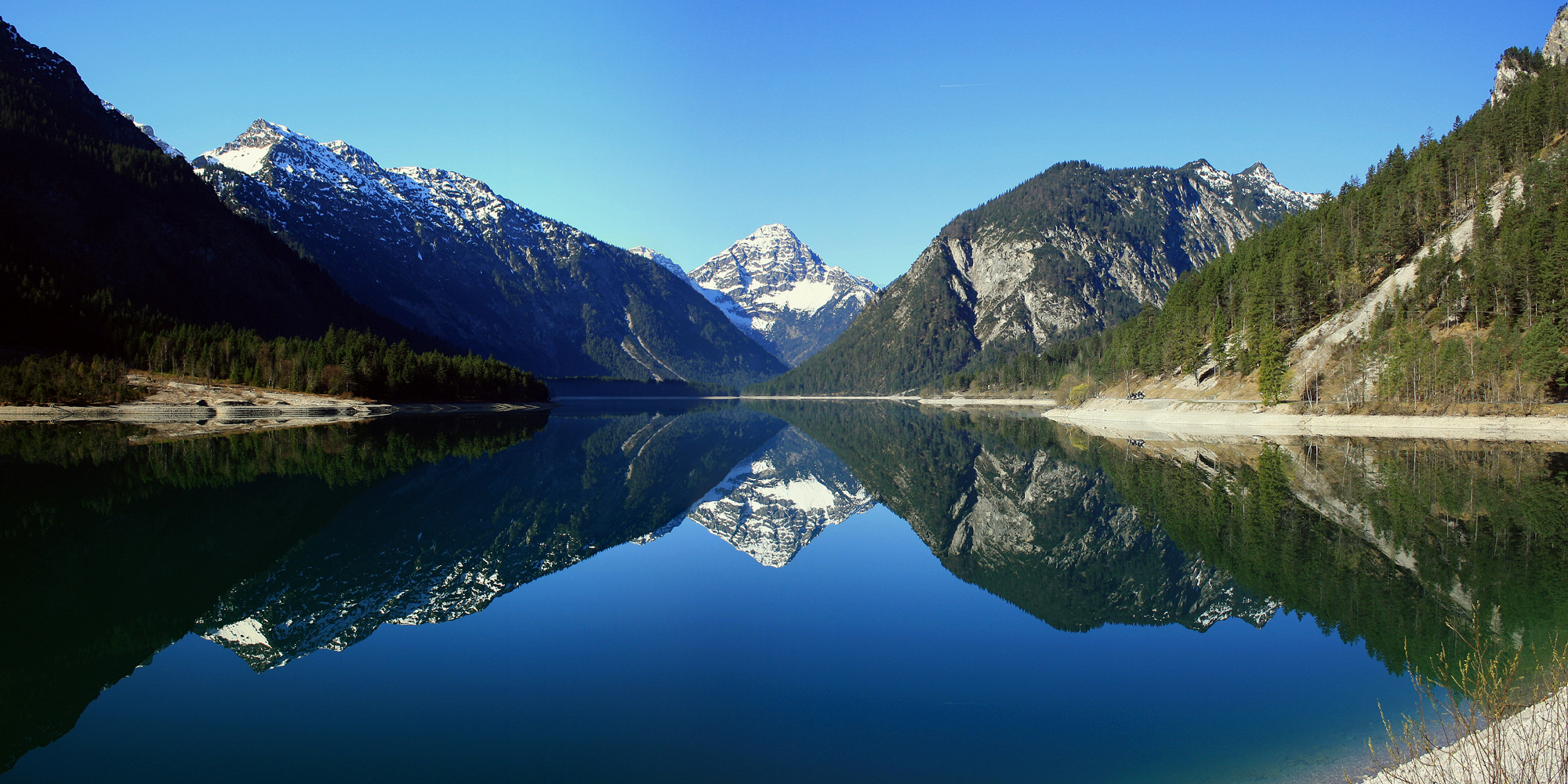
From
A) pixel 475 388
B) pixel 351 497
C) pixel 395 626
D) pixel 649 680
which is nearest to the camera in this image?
pixel 649 680

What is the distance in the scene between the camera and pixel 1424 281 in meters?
63.3

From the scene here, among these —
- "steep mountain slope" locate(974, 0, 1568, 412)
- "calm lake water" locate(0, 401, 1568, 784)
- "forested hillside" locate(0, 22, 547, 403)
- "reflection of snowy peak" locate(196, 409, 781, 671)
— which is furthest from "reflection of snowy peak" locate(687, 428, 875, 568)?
"forested hillside" locate(0, 22, 547, 403)

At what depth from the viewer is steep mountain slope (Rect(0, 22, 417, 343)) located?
111 metres

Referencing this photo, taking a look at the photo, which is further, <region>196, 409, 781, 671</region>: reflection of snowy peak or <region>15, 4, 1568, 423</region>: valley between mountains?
<region>15, 4, 1568, 423</region>: valley between mountains

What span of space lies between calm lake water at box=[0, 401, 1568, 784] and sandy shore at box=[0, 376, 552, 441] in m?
42.8

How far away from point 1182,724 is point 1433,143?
337 ft

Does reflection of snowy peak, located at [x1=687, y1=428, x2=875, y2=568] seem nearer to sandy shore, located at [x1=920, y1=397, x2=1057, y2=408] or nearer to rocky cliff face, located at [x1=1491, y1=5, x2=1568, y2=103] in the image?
sandy shore, located at [x1=920, y1=397, x2=1057, y2=408]

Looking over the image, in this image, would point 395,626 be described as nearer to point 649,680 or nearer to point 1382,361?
point 649,680

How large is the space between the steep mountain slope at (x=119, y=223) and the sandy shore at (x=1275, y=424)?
12776cm

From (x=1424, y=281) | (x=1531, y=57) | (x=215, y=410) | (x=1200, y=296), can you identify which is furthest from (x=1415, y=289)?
(x=215, y=410)

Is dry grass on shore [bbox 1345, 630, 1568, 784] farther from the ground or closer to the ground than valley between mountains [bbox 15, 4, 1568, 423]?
closer to the ground

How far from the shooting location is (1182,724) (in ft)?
31.3

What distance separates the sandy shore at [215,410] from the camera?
67.8 meters

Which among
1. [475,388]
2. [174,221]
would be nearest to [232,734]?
[475,388]
